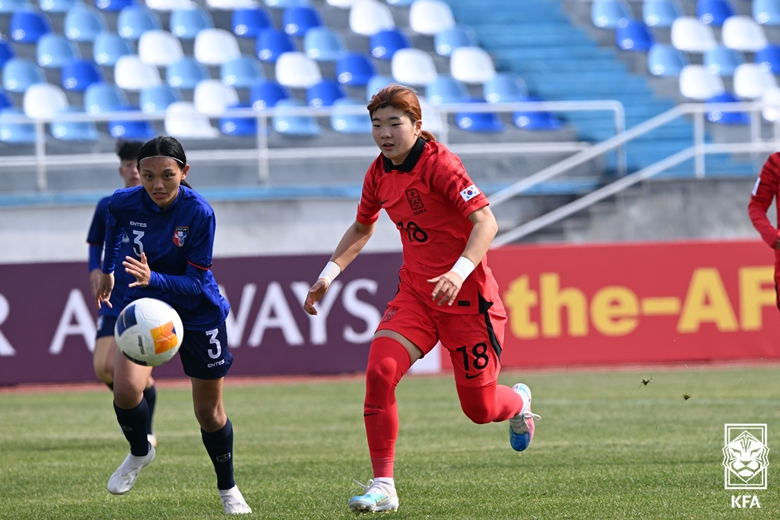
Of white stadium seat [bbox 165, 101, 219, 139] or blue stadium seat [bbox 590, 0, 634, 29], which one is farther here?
blue stadium seat [bbox 590, 0, 634, 29]

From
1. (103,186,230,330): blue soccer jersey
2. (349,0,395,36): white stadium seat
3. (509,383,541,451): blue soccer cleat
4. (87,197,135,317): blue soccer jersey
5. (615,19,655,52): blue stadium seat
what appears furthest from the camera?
A: (615,19,655,52): blue stadium seat

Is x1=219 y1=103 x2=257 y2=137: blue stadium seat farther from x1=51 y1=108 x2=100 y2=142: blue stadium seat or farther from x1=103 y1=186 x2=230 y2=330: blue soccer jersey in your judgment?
x1=103 y1=186 x2=230 y2=330: blue soccer jersey

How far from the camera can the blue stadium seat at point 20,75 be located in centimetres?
1797

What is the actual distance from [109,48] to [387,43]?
4729 millimetres

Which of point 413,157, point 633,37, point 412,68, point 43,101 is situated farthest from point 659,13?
point 413,157

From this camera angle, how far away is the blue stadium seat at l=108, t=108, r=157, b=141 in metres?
17.1

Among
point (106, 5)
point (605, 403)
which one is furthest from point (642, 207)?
point (106, 5)

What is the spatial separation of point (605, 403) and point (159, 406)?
15.4 feet

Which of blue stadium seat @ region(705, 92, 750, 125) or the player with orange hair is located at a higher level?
blue stadium seat @ region(705, 92, 750, 125)

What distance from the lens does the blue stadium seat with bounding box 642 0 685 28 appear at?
21.7 metres

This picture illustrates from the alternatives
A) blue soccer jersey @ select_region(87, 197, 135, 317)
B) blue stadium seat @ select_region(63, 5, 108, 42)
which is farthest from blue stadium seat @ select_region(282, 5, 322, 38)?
blue soccer jersey @ select_region(87, 197, 135, 317)

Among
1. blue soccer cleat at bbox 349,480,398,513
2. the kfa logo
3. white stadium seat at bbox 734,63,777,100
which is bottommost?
the kfa logo

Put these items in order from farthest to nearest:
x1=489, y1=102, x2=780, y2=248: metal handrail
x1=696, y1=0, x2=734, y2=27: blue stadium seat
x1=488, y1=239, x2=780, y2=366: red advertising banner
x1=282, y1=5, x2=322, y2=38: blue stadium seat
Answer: x1=696, y1=0, x2=734, y2=27: blue stadium seat
x1=282, y1=5, x2=322, y2=38: blue stadium seat
x1=489, y1=102, x2=780, y2=248: metal handrail
x1=488, y1=239, x2=780, y2=366: red advertising banner

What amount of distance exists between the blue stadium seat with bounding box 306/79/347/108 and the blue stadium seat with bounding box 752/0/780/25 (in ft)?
28.8
